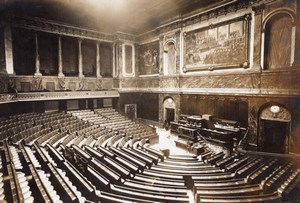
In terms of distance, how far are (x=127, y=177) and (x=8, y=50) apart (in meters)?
13.6

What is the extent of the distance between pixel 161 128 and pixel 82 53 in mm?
10354

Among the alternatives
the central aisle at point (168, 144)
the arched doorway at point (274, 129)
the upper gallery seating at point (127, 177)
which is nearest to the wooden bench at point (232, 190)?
the upper gallery seating at point (127, 177)

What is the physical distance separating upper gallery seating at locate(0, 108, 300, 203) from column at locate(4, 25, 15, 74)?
18.5 feet

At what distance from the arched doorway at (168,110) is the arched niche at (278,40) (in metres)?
7.46

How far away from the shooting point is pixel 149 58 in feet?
61.1

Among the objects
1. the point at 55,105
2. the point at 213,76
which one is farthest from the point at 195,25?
the point at 55,105

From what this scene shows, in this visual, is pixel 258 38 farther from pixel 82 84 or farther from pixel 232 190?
pixel 82 84

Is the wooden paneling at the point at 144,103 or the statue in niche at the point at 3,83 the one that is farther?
the wooden paneling at the point at 144,103

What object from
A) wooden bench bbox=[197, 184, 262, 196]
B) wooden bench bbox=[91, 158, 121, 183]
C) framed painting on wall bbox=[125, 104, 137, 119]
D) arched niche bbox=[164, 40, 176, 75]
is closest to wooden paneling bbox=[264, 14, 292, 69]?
arched niche bbox=[164, 40, 176, 75]

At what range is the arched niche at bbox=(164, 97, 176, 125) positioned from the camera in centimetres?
1617

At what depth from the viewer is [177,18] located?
15094mm

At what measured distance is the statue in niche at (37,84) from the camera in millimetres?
Answer: 15091

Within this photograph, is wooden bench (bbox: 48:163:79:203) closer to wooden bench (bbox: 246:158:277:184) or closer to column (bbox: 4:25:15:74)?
wooden bench (bbox: 246:158:277:184)

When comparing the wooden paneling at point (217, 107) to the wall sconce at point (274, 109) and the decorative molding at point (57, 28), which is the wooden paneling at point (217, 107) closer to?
the wall sconce at point (274, 109)
